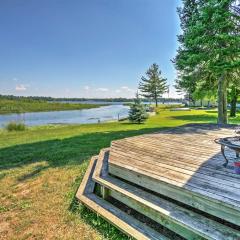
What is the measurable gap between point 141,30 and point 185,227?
17002mm

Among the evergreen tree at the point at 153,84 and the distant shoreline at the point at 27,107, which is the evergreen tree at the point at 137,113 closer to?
the evergreen tree at the point at 153,84

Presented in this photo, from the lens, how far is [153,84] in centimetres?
4638

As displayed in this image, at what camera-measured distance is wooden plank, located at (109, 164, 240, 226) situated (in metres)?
2.54

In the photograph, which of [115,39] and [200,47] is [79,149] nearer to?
[200,47]

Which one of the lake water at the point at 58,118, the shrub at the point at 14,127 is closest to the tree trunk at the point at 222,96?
the shrub at the point at 14,127

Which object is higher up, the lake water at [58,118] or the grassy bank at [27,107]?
the grassy bank at [27,107]

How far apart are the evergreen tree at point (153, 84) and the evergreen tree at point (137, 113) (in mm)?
28151

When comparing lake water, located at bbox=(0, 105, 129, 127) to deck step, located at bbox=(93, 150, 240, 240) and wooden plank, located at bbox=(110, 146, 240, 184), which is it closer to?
wooden plank, located at bbox=(110, 146, 240, 184)

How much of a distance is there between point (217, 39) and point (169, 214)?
32.7 feet

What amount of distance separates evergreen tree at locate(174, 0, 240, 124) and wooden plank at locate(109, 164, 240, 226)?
8482mm

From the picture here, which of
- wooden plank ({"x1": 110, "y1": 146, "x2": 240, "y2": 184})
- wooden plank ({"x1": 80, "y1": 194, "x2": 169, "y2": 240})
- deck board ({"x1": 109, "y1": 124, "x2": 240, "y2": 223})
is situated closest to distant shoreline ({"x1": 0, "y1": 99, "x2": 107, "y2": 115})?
deck board ({"x1": 109, "y1": 124, "x2": 240, "y2": 223})

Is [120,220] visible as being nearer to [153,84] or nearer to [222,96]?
[222,96]

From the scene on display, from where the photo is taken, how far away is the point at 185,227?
2.62 meters

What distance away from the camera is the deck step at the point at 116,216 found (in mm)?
2800
